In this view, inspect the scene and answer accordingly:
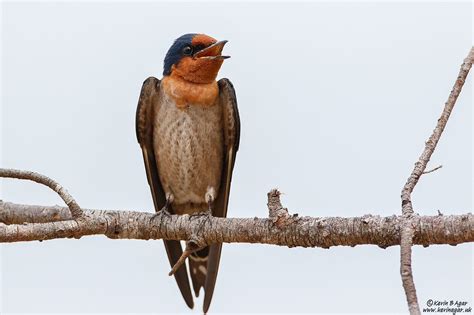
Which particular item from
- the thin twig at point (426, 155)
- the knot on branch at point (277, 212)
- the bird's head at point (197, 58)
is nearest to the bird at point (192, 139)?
the bird's head at point (197, 58)

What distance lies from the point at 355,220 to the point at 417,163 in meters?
0.49

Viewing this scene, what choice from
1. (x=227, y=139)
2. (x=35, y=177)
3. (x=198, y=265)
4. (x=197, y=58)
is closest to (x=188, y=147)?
(x=227, y=139)

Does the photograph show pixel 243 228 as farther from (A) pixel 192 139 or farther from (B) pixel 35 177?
(A) pixel 192 139

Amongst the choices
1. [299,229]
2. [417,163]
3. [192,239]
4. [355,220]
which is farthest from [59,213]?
[417,163]

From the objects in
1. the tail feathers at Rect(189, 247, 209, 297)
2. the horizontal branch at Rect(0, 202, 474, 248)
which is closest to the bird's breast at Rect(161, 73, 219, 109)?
the tail feathers at Rect(189, 247, 209, 297)

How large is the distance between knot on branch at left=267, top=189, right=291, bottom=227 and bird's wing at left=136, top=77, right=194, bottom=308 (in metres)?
2.60

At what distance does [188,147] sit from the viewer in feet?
24.0

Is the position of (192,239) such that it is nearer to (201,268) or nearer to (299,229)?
(299,229)

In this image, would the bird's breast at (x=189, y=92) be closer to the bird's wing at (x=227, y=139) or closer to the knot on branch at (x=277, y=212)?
the bird's wing at (x=227, y=139)

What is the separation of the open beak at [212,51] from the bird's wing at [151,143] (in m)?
0.47

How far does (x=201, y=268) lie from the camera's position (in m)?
7.55

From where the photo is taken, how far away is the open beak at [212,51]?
7.45 meters

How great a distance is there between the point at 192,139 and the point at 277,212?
8.69 feet

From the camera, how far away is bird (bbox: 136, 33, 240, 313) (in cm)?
731
